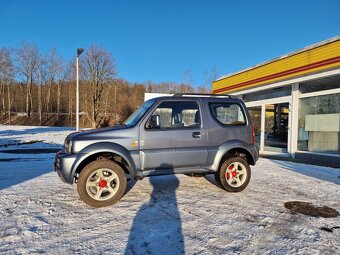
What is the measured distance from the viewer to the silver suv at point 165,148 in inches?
182

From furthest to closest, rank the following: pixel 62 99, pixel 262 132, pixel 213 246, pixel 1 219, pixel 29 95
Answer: pixel 62 99 → pixel 29 95 → pixel 262 132 → pixel 1 219 → pixel 213 246

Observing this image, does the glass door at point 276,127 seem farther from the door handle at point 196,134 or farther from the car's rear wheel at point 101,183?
the car's rear wheel at point 101,183

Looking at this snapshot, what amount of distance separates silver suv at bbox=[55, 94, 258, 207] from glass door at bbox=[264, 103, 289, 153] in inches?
278

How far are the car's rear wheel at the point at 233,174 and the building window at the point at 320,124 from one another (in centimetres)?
589

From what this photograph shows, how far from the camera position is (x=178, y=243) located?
128 inches

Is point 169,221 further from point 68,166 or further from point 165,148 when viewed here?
point 68,166

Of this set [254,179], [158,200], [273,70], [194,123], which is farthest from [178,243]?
[273,70]

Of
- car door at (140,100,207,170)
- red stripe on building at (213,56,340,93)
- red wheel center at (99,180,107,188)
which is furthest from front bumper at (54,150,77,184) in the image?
red stripe on building at (213,56,340,93)

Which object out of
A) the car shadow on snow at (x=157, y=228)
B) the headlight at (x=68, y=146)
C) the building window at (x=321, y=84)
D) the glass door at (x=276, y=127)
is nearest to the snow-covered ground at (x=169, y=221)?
the car shadow on snow at (x=157, y=228)

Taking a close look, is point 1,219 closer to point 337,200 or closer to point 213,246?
point 213,246

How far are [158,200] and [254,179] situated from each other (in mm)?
3138

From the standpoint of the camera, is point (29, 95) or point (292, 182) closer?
point (292, 182)

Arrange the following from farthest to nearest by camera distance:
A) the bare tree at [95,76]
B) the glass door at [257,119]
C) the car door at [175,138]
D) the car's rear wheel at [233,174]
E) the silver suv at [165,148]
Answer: the bare tree at [95,76]
the glass door at [257,119]
the car's rear wheel at [233,174]
the car door at [175,138]
the silver suv at [165,148]

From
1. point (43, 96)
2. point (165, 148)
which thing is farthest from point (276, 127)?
point (43, 96)
